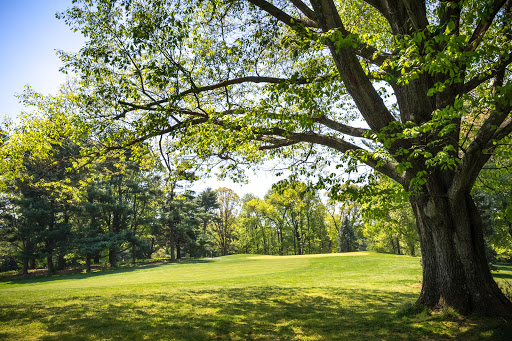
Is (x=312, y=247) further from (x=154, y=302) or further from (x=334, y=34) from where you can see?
(x=334, y=34)

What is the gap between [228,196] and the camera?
2266 inches

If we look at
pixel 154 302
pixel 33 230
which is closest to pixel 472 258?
pixel 154 302

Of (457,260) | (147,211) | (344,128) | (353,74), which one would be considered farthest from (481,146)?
(147,211)

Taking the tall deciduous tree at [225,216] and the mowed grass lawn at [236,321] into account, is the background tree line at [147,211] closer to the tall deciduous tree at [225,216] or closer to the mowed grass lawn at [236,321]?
the tall deciduous tree at [225,216]

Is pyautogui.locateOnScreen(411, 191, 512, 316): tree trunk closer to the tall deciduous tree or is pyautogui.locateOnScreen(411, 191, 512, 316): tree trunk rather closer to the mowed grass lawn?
the mowed grass lawn

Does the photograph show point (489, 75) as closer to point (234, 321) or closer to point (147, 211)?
point (234, 321)

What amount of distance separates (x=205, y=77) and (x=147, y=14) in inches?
104

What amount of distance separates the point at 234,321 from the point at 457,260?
486cm

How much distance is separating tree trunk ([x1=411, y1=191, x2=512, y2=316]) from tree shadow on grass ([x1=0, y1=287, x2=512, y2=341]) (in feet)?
1.61

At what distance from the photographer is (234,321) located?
6.29 metres

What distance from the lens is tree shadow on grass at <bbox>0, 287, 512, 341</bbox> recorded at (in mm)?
5176

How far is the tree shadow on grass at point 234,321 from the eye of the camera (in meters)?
5.18

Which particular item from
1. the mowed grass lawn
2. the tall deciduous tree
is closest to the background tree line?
the tall deciduous tree

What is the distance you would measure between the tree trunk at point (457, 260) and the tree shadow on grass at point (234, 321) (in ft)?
1.61
